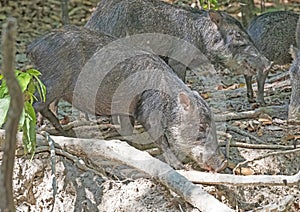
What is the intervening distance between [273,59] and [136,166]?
4.49 metres

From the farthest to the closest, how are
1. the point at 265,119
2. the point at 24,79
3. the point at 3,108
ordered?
the point at 265,119
the point at 24,79
the point at 3,108

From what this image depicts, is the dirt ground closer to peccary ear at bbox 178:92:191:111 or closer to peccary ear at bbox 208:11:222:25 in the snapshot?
peccary ear at bbox 178:92:191:111

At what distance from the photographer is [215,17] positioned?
6762mm

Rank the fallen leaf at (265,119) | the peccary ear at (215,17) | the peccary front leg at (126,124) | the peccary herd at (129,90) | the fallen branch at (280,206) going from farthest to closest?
the peccary ear at (215,17)
the fallen leaf at (265,119)
the peccary front leg at (126,124)
the peccary herd at (129,90)
the fallen branch at (280,206)

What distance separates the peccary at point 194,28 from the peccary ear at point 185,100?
2.12 metres

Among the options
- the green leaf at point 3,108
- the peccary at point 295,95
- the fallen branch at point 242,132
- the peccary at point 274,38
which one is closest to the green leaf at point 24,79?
the green leaf at point 3,108

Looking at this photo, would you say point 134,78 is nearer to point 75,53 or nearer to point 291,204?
point 75,53

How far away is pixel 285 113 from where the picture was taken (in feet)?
18.9

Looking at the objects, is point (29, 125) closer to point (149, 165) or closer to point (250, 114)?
point (149, 165)

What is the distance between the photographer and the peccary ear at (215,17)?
6750 millimetres

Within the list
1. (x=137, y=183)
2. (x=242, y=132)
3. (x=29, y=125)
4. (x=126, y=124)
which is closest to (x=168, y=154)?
(x=137, y=183)

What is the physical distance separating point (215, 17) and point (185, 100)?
2533 millimetres

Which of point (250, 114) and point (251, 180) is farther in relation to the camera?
point (250, 114)

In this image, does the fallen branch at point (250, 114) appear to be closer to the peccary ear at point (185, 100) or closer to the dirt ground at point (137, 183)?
the dirt ground at point (137, 183)
